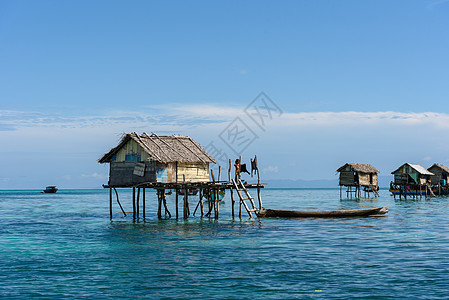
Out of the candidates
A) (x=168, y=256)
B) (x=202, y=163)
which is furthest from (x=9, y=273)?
(x=202, y=163)

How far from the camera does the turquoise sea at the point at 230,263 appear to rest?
1415cm

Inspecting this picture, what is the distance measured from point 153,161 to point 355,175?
163 feet

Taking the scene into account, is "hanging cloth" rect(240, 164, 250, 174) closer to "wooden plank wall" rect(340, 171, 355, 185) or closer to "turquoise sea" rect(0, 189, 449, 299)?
"turquoise sea" rect(0, 189, 449, 299)

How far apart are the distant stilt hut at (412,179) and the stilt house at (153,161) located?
48959 mm

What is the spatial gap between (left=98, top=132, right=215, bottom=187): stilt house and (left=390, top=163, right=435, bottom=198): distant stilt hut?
1928 inches

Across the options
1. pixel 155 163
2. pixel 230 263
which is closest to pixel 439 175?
pixel 155 163

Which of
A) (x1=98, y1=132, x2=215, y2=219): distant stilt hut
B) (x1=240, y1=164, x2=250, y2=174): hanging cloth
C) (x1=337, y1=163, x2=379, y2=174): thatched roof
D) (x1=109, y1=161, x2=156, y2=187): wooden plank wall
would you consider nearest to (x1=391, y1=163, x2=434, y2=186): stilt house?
(x1=337, y1=163, x2=379, y2=174): thatched roof

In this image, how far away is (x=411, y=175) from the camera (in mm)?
75875

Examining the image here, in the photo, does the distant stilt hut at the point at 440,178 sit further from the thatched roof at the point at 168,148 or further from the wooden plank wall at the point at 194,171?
the thatched roof at the point at 168,148

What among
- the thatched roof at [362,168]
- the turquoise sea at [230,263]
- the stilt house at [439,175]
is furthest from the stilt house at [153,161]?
the stilt house at [439,175]

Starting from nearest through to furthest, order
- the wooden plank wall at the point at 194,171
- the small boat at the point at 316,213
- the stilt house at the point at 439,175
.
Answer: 1. the small boat at the point at 316,213
2. the wooden plank wall at the point at 194,171
3. the stilt house at the point at 439,175

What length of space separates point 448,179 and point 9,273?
78.4 metres

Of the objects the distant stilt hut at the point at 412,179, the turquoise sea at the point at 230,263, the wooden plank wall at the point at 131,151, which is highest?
the wooden plank wall at the point at 131,151

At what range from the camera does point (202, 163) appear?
36.3m
